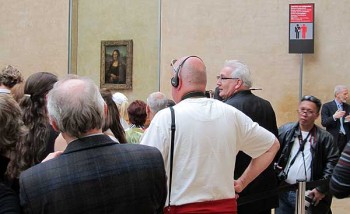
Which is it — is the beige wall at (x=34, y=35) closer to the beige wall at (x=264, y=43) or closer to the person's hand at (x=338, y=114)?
the beige wall at (x=264, y=43)

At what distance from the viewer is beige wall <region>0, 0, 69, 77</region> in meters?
15.4

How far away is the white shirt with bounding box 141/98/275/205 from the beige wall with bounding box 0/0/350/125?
9.65m

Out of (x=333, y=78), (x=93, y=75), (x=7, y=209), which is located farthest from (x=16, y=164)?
(x=93, y=75)

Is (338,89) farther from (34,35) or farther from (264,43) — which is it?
(34,35)

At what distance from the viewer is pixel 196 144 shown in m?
3.05

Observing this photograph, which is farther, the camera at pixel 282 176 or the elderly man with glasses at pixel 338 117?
the elderly man with glasses at pixel 338 117

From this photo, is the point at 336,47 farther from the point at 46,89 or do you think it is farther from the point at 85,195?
the point at 85,195

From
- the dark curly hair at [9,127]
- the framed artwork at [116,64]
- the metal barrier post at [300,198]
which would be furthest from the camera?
the framed artwork at [116,64]

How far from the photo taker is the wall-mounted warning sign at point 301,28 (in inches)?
480

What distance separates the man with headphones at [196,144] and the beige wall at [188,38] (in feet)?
31.6

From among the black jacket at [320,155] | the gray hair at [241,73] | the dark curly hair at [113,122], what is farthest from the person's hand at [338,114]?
the dark curly hair at [113,122]

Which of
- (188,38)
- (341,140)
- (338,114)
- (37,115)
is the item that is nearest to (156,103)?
(37,115)

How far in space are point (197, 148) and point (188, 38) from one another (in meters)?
10.8

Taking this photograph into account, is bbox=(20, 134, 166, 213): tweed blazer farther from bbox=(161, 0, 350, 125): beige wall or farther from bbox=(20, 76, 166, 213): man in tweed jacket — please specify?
bbox=(161, 0, 350, 125): beige wall
